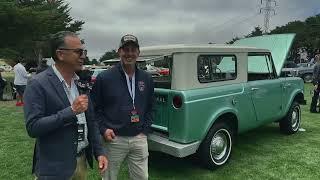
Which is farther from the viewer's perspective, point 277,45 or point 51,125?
point 277,45

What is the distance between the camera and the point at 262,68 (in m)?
7.39

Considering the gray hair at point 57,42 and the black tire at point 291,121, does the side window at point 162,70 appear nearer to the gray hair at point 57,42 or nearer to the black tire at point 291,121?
the gray hair at point 57,42

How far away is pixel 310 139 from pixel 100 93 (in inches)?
210

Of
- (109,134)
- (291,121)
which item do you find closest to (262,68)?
(291,121)

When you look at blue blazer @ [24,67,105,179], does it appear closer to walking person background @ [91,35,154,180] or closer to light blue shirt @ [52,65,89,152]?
light blue shirt @ [52,65,89,152]

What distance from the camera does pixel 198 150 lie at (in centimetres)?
557

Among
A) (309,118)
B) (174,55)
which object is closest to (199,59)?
(174,55)

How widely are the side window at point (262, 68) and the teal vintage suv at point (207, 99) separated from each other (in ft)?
0.13

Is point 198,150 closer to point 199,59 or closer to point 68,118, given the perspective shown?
point 199,59

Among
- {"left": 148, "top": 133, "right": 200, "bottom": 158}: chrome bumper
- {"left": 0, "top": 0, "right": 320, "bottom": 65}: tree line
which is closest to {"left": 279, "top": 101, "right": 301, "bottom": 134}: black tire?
{"left": 148, "top": 133, "right": 200, "bottom": 158}: chrome bumper

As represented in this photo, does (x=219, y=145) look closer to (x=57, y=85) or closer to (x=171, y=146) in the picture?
(x=171, y=146)

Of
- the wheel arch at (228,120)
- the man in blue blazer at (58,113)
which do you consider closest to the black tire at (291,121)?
the wheel arch at (228,120)

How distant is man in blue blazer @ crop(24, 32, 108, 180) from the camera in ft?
8.26

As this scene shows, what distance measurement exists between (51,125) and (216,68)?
369 cm
